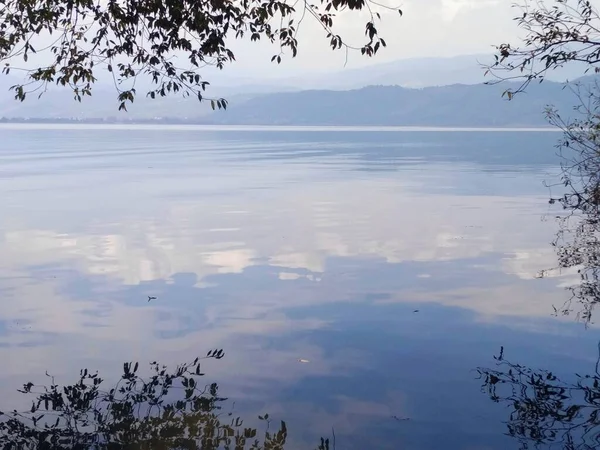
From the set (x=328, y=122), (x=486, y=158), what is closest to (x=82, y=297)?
(x=486, y=158)

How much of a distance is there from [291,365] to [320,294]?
3345 millimetres

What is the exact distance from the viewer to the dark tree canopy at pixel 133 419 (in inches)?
282

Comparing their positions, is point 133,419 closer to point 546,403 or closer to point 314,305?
point 546,403

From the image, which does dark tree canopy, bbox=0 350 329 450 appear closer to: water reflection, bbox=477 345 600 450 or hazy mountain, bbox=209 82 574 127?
water reflection, bbox=477 345 600 450

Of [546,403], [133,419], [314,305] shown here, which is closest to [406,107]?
[314,305]

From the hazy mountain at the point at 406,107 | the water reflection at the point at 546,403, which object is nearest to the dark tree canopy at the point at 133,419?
the water reflection at the point at 546,403

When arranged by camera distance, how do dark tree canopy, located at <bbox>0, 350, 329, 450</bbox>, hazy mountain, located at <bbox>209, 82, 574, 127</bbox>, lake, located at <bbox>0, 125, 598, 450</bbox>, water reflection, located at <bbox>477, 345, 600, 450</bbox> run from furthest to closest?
hazy mountain, located at <bbox>209, 82, 574, 127</bbox>
lake, located at <bbox>0, 125, 598, 450</bbox>
water reflection, located at <bbox>477, 345, 600, 450</bbox>
dark tree canopy, located at <bbox>0, 350, 329, 450</bbox>

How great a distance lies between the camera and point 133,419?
25.2 feet

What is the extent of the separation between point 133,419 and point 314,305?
4660 millimetres

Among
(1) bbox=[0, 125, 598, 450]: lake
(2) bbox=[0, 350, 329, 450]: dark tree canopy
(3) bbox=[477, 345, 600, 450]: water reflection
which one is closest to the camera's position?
(2) bbox=[0, 350, 329, 450]: dark tree canopy

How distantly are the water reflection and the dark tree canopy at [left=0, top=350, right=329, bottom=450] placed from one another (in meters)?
1.90

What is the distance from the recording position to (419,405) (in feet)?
26.7

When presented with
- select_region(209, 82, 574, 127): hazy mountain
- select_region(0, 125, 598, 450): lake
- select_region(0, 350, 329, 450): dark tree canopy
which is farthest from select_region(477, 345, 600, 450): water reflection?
select_region(209, 82, 574, 127): hazy mountain

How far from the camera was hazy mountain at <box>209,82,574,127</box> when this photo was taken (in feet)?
488
